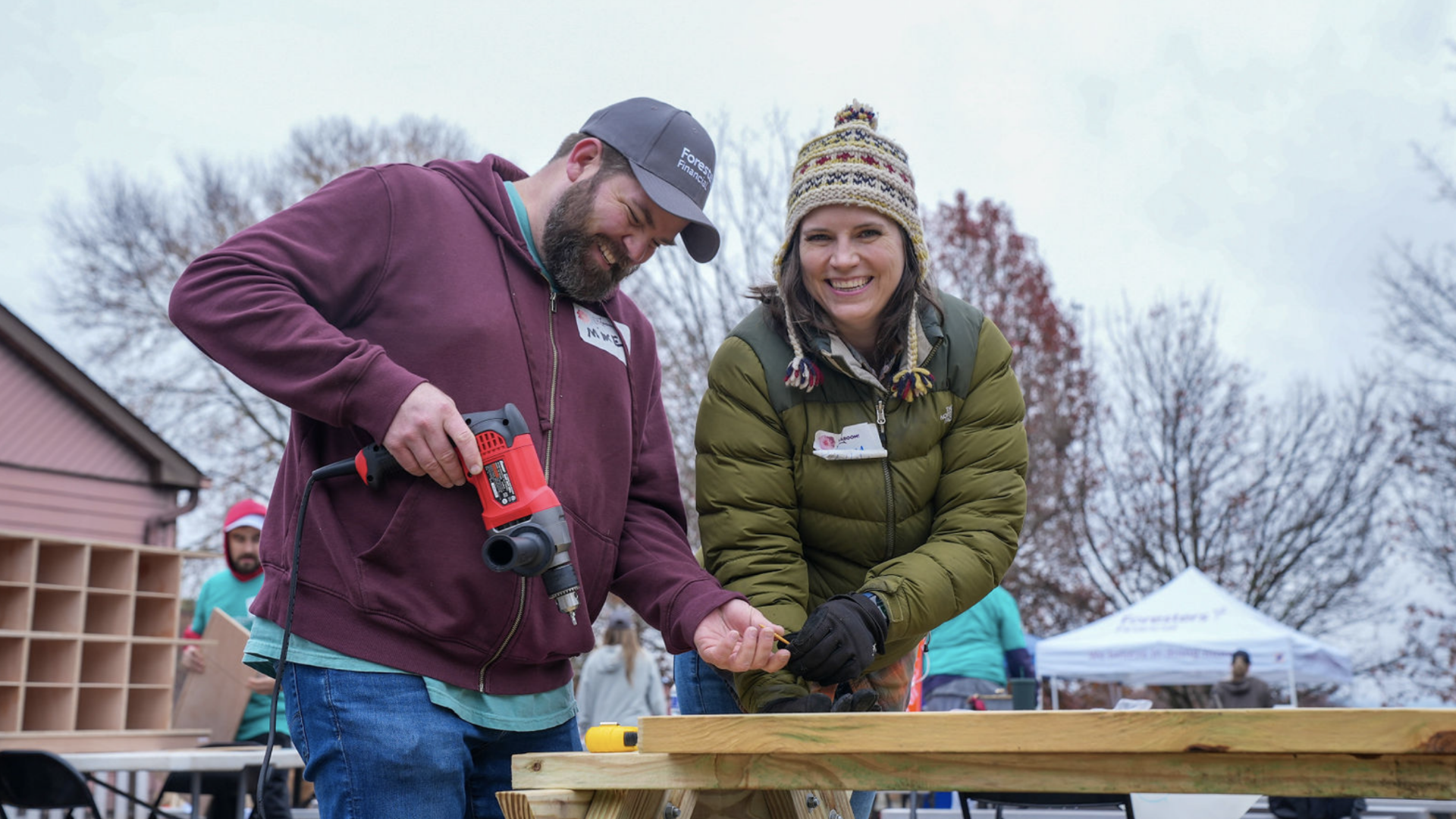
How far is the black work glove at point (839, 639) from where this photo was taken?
2027 millimetres

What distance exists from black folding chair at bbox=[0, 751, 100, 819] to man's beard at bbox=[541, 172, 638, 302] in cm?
301

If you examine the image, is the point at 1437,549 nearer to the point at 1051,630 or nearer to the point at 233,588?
the point at 1051,630

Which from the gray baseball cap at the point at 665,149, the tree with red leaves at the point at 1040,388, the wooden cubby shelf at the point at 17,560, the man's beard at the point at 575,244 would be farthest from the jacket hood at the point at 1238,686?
the man's beard at the point at 575,244

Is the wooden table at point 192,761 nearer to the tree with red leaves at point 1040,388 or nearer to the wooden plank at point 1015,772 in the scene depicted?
the wooden plank at point 1015,772

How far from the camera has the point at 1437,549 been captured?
1881cm

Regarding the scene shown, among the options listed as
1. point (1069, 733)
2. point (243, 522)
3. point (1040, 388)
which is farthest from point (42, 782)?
point (1040, 388)

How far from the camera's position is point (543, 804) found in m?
1.63

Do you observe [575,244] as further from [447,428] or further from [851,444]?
[851,444]

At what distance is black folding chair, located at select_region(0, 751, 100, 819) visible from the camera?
157 inches

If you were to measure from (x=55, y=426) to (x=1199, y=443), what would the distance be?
18243mm

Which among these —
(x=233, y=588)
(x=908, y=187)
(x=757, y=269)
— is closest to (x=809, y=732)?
(x=908, y=187)

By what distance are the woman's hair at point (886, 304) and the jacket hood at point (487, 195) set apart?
0.56 metres

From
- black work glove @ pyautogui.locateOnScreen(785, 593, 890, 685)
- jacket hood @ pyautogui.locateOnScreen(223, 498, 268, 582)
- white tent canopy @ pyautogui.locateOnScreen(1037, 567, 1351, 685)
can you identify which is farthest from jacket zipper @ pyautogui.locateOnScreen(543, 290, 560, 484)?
white tent canopy @ pyautogui.locateOnScreen(1037, 567, 1351, 685)

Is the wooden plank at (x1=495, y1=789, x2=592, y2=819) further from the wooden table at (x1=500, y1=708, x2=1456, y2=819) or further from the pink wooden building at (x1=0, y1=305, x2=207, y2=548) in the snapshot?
the pink wooden building at (x1=0, y1=305, x2=207, y2=548)
